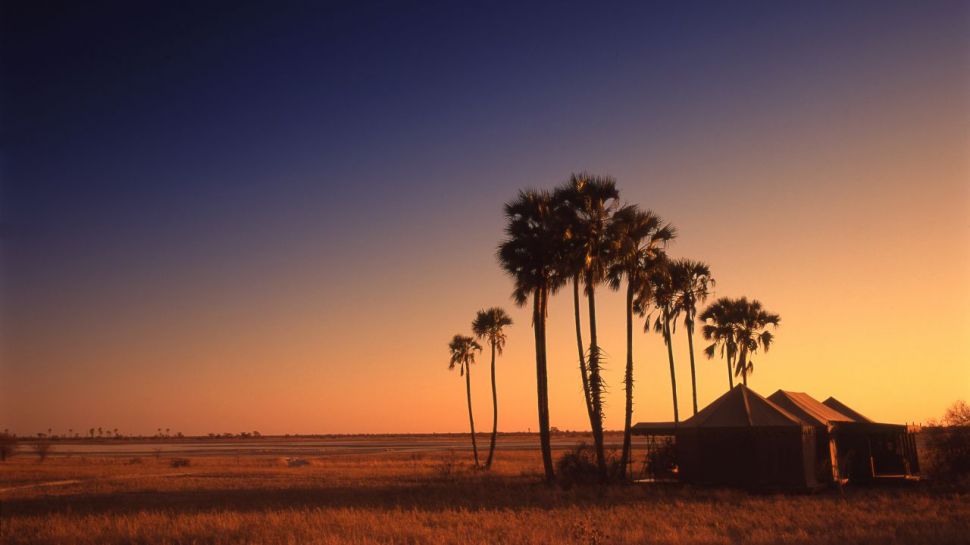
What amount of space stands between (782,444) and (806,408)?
426 cm

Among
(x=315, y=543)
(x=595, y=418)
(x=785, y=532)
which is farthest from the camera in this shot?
(x=595, y=418)

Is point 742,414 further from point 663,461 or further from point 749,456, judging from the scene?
point 663,461

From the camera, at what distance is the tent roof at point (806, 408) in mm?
33781

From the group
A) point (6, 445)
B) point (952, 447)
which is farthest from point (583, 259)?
point (6, 445)

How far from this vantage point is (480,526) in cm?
2116

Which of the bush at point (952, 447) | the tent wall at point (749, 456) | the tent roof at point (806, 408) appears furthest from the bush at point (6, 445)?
the bush at point (952, 447)

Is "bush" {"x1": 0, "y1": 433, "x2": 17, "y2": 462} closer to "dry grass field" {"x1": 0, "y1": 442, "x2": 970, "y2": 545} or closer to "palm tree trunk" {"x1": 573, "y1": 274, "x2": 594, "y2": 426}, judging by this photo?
"dry grass field" {"x1": 0, "y1": 442, "x2": 970, "y2": 545}

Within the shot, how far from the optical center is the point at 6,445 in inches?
2788

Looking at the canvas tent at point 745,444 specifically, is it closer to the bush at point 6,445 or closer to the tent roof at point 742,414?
the tent roof at point 742,414

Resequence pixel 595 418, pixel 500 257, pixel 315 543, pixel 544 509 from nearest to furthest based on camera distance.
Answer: pixel 315 543 → pixel 544 509 → pixel 595 418 → pixel 500 257

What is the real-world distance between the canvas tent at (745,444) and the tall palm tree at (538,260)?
5.83m

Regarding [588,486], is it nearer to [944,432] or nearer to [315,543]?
[944,432]

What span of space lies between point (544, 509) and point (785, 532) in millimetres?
8149

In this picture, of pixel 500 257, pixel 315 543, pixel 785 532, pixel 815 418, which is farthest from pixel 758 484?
pixel 315 543
